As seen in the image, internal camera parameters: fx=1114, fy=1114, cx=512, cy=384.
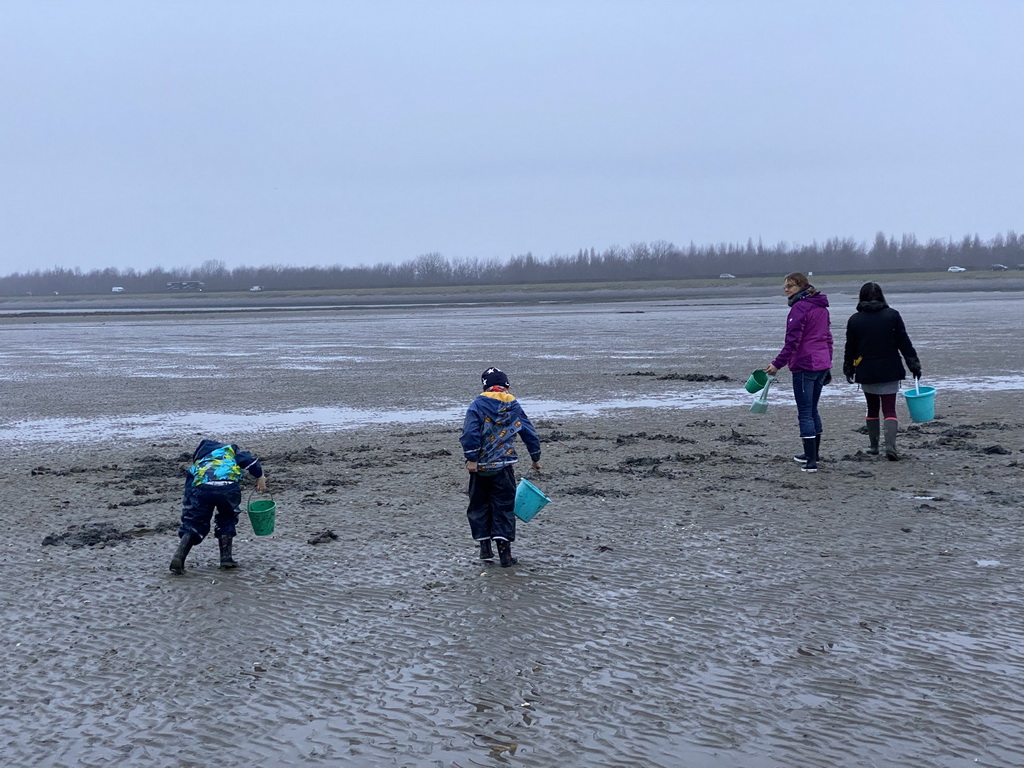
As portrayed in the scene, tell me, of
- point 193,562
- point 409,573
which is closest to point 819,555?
point 409,573

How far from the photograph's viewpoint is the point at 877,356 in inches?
469

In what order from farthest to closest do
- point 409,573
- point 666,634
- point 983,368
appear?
point 983,368 → point 409,573 → point 666,634

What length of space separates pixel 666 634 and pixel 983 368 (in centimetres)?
1776

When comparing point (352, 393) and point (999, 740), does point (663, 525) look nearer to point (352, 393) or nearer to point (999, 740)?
point (999, 740)

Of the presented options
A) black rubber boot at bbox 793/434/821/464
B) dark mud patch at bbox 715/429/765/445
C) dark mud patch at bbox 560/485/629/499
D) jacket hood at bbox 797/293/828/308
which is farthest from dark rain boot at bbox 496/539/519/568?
dark mud patch at bbox 715/429/765/445

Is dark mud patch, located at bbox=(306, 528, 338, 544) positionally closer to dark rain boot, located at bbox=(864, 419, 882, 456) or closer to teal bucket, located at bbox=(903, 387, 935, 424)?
dark rain boot, located at bbox=(864, 419, 882, 456)

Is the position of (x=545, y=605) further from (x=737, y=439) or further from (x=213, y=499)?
(x=737, y=439)

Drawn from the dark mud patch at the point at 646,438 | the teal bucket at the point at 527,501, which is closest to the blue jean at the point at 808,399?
the dark mud patch at the point at 646,438

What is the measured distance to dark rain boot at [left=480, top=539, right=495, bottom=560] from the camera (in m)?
7.88

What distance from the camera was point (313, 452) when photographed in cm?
1299

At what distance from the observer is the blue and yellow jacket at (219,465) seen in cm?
786

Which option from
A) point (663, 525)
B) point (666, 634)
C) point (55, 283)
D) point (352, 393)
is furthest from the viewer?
point (55, 283)

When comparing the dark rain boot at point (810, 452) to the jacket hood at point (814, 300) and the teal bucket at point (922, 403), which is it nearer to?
the jacket hood at point (814, 300)

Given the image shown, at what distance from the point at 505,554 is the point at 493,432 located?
0.87 metres
